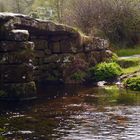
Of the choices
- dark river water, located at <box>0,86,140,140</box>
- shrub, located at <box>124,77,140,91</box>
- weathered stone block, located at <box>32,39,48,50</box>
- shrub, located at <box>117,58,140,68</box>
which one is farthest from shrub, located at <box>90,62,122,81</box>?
dark river water, located at <box>0,86,140,140</box>

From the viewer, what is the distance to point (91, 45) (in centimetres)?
4594

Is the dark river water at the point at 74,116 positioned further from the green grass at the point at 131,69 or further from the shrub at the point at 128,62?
the shrub at the point at 128,62

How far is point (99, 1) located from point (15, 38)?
27.7 meters

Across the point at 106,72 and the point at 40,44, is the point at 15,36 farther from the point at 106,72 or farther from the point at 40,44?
the point at 106,72

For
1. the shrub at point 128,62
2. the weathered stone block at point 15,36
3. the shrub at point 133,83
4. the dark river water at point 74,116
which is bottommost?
the dark river water at point 74,116

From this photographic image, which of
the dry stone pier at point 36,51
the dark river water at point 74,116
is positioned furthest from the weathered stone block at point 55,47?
the dark river water at point 74,116

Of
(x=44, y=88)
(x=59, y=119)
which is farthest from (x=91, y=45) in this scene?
(x=59, y=119)

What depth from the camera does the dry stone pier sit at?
33.7 metres

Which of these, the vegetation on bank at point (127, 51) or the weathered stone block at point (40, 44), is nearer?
the weathered stone block at point (40, 44)

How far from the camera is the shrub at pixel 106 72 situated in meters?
42.4

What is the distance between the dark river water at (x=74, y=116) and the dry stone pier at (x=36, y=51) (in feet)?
7.32

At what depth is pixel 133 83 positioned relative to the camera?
3803 cm

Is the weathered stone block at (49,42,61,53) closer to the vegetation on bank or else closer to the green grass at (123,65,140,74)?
the green grass at (123,65,140,74)

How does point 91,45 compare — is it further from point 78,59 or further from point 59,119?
point 59,119
